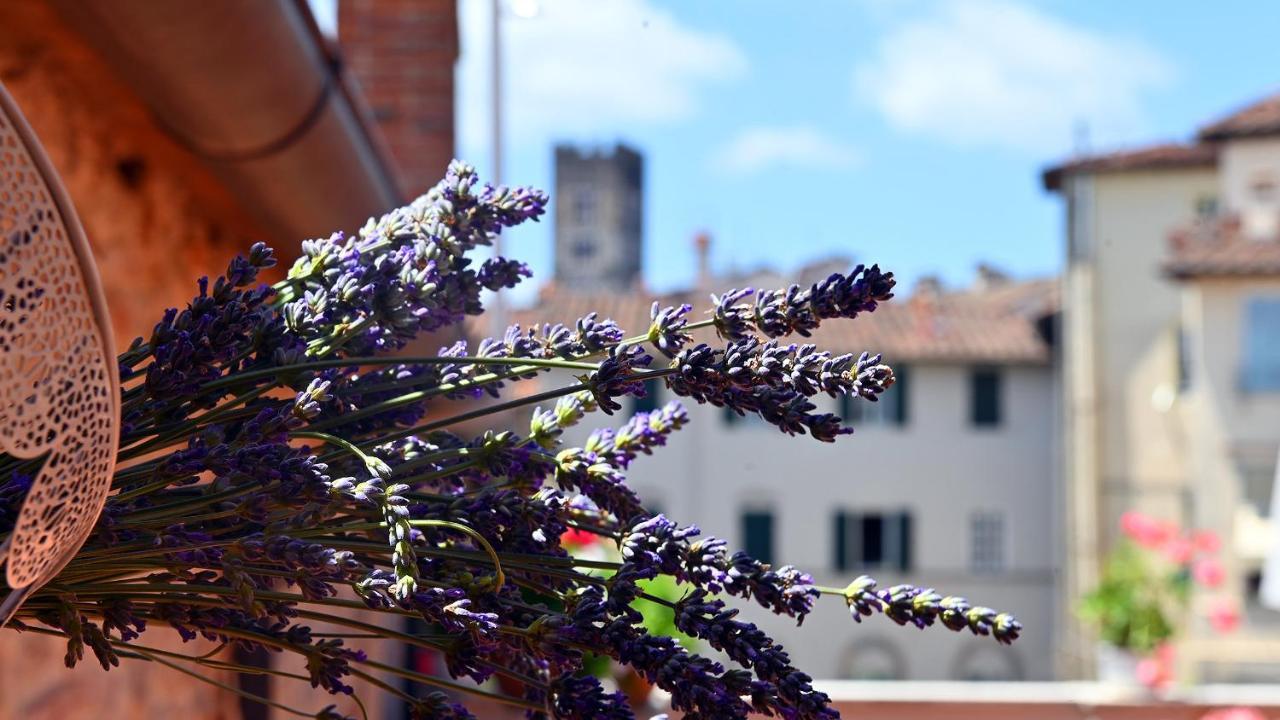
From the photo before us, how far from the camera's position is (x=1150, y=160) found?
2973cm

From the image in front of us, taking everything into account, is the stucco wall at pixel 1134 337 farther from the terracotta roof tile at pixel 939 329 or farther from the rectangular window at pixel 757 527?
the rectangular window at pixel 757 527

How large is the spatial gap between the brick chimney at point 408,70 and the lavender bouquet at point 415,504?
580cm

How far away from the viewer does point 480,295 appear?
3.71ft

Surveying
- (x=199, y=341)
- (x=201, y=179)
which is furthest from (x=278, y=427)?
(x=201, y=179)

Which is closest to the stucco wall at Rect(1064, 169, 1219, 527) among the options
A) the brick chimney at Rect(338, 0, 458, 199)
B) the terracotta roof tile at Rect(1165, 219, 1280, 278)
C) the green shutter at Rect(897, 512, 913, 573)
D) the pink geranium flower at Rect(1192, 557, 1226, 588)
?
the terracotta roof tile at Rect(1165, 219, 1280, 278)

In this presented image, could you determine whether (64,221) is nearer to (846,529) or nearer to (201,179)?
(201,179)

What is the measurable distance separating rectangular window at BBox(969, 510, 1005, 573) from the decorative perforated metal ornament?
31.8 metres

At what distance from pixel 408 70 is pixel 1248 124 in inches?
863

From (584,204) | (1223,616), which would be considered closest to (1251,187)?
(1223,616)

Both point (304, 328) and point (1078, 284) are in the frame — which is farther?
point (1078, 284)

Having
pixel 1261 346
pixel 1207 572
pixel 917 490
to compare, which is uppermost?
pixel 1261 346

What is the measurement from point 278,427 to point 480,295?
0.78 ft

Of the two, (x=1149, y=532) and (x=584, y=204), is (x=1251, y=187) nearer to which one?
(x=1149, y=532)

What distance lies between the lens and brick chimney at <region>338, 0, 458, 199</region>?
6848mm
